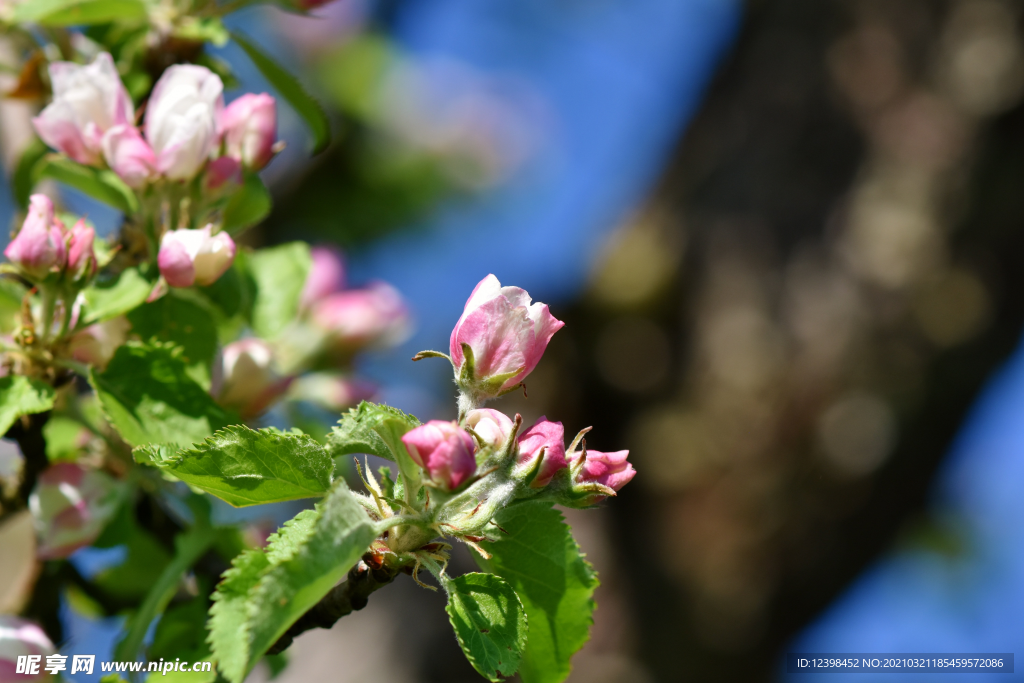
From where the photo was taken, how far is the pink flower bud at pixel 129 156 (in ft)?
2.55

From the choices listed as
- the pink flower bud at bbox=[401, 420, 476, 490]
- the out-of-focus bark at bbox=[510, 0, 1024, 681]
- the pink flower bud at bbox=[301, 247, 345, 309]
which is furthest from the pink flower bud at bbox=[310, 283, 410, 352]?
the out-of-focus bark at bbox=[510, 0, 1024, 681]

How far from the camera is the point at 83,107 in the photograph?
80 cm

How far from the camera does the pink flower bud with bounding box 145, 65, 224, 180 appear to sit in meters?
0.77

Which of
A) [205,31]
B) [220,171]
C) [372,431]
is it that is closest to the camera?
[372,431]

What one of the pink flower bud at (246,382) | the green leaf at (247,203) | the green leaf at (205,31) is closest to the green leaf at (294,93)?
the green leaf at (205,31)

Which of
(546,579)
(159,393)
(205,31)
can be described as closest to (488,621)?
(546,579)

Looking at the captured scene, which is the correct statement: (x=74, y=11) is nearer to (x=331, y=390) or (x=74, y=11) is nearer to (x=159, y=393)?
(x=159, y=393)

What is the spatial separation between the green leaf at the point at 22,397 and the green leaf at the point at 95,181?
220 millimetres

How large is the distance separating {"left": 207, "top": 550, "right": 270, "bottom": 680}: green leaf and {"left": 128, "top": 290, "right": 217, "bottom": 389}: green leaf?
32 centimetres

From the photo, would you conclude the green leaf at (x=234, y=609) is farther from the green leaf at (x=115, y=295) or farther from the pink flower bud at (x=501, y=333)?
the green leaf at (x=115, y=295)

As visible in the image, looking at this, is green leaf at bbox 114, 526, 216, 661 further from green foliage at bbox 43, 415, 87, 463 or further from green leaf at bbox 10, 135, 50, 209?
A: green leaf at bbox 10, 135, 50, 209

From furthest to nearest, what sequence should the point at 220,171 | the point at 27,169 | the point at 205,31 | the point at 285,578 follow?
the point at 27,169
the point at 205,31
the point at 220,171
the point at 285,578

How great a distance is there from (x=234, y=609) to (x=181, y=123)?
1.54 ft

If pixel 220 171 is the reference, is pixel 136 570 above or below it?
below
